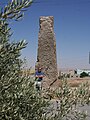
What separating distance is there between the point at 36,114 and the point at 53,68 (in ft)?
59.5

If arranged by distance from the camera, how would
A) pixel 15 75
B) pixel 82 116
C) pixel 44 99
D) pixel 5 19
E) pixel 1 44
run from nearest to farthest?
pixel 5 19 < pixel 1 44 < pixel 15 75 < pixel 44 99 < pixel 82 116

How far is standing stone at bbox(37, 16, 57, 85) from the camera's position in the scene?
21203 mm

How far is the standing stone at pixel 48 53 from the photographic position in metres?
21.2

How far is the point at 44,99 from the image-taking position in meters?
3.37

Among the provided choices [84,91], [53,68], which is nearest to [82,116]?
[84,91]

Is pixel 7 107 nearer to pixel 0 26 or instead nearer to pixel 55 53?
pixel 0 26

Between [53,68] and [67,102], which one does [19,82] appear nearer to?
[67,102]

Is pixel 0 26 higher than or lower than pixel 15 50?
higher

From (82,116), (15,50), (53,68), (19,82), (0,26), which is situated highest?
(0,26)

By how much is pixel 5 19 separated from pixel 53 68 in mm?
18618

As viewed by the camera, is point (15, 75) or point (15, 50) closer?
point (15, 50)

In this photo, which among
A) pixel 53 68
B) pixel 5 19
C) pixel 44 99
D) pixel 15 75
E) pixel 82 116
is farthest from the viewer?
pixel 53 68

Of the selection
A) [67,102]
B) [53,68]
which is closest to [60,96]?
[67,102]

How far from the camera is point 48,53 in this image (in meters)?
21.3
